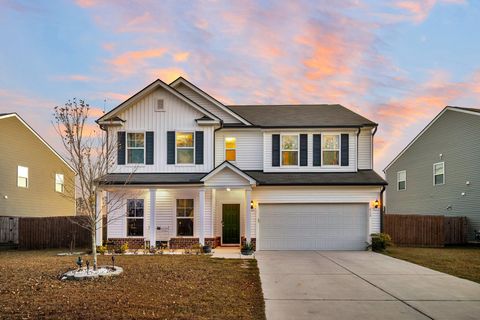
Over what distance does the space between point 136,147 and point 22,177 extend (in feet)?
33.3

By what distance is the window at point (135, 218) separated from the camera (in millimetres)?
20956

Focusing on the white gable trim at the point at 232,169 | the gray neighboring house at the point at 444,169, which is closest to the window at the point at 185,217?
the white gable trim at the point at 232,169

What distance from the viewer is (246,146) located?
73.0 feet

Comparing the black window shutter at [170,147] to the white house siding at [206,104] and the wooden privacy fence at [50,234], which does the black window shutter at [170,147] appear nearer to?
the white house siding at [206,104]

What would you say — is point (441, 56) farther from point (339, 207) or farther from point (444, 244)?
point (444, 244)

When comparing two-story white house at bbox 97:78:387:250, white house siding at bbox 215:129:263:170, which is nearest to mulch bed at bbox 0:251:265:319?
two-story white house at bbox 97:78:387:250

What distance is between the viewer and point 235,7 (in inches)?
705

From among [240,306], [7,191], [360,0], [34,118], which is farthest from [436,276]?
[34,118]

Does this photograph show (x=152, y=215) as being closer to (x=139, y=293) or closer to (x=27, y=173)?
(x=139, y=293)

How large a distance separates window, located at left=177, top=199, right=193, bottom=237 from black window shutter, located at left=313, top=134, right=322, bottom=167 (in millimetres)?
6333

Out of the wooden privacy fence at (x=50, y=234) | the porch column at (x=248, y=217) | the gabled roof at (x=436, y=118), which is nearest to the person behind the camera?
the porch column at (x=248, y=217)

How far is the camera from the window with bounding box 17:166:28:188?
87.4 ft

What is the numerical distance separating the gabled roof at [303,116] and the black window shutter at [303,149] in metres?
0.60

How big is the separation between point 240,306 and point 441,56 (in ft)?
55.9
